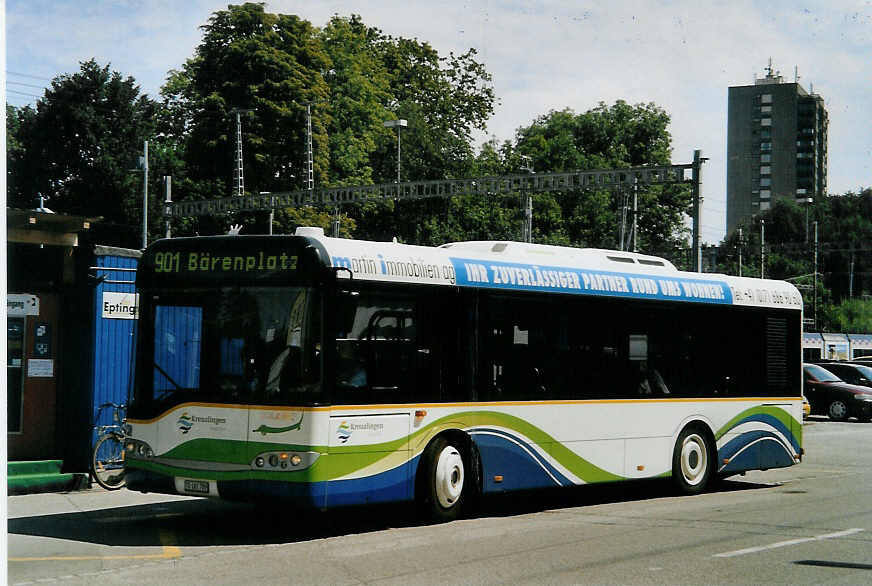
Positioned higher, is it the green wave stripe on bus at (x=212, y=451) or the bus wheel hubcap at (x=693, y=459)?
the green wave stripe on bus at (x=212, y=451)

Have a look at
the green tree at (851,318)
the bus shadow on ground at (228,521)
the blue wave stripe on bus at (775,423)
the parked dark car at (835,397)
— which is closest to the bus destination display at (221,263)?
the bus shadow on ground at (228,521)

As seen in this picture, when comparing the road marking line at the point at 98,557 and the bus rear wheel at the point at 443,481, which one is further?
the bus rear wheel at the point at 443,481

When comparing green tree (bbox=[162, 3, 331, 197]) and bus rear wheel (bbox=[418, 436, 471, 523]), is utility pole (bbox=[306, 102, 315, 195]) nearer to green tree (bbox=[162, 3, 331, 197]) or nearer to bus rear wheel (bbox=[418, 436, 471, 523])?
green tree (bbox=[162, 3, 331, 197])

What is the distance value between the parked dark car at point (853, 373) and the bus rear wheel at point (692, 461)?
76.0 feet

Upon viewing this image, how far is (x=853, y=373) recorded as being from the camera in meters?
38.0

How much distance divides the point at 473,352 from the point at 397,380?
1230 millimetres

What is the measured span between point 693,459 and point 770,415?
174cm

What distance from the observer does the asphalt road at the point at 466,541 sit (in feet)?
30.1

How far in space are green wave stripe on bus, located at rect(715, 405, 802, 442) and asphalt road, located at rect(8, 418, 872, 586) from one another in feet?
3.09

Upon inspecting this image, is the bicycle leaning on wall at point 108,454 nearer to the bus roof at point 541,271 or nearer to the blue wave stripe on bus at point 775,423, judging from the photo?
the bus roof at point 541,271

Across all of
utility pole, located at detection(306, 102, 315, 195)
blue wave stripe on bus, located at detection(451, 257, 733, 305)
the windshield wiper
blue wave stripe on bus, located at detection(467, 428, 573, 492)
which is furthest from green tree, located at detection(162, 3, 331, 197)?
the windshield wiper

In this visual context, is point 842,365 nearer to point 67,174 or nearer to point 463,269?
point 463,269

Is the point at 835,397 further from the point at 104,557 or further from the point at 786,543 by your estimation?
the point at 104,557

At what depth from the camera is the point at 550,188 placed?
36562 mm
